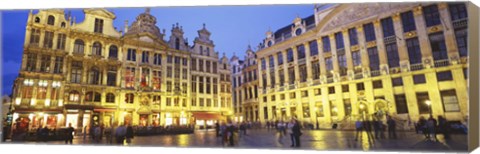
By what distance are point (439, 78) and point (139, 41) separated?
15646 mm

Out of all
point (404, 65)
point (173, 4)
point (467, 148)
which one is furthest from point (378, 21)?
point (173, 4)

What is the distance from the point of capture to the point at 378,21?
42.2 ft

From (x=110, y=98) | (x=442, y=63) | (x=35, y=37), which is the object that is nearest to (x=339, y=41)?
(x=442, y=63)

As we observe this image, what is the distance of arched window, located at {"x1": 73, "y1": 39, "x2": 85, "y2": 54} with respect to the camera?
50.8ft

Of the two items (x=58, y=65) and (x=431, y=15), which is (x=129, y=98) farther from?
(x=431, y=15)

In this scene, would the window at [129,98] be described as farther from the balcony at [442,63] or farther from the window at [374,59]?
the balcony at [442,63]

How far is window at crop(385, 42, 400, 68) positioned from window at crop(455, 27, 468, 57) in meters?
2.42

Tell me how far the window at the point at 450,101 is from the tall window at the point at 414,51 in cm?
191

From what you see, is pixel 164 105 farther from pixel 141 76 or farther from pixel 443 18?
Result: pixel 443 18

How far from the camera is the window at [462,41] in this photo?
965 cm

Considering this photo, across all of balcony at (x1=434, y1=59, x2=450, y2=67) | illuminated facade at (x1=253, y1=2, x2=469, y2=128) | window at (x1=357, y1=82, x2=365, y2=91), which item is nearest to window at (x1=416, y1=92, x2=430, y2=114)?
illuminated facade at (x1=253, y1=2, x2=469, y2=128)

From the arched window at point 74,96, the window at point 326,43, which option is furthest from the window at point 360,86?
the arched window at point 74,96

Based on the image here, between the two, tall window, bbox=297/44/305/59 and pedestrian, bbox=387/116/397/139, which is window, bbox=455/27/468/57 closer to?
pedestrian, bbox=387/116/397/139

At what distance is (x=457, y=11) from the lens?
9602 millimetres
